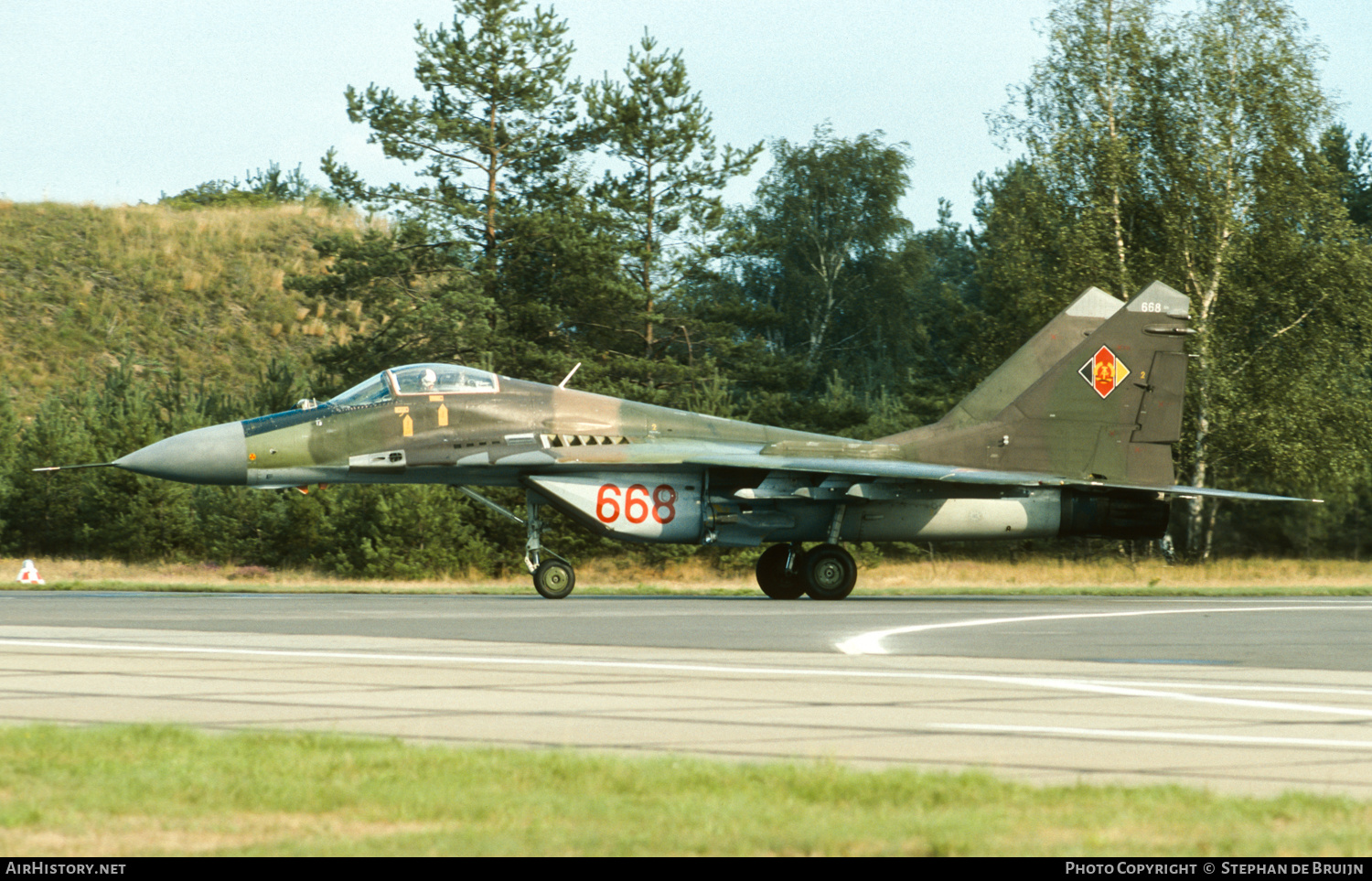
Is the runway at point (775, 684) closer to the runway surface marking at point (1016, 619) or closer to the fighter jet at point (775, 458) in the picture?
the runway surface marking at point (1016, 619)

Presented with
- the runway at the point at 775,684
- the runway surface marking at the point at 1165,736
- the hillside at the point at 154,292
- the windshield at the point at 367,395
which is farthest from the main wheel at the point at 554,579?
the hillside at the point at 154,292

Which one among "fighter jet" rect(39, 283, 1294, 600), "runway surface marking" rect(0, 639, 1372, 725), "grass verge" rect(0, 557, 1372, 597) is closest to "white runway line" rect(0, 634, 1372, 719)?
"runway surface marking" rect(0, 639, 1372, 725)

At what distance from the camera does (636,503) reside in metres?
21.0

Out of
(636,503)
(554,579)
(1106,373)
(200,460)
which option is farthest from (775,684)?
(1106,373)

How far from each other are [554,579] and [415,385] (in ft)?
10.9

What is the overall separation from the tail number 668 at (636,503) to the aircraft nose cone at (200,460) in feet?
15.8

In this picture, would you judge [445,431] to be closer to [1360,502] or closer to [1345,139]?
[1360,502]

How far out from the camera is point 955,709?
25.6ft

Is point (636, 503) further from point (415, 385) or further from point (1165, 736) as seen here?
point (1165, 736)

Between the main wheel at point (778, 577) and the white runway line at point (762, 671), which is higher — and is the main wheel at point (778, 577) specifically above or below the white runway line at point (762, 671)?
below

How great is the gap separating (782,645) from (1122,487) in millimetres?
10899

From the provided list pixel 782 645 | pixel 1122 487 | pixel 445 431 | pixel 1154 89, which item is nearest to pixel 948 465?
pixel 1122 487

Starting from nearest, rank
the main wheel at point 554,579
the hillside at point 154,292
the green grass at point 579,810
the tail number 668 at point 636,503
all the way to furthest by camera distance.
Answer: the green grass at point 579,810, the tail number 668 at point 636,503, the main wheel at point 554,579, the hillside at point 154,292

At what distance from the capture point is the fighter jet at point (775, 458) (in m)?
20.3
